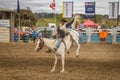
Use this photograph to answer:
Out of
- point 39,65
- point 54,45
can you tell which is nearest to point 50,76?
point 54,45

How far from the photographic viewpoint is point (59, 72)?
1456 cm

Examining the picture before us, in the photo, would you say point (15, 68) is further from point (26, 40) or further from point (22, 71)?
point (26, 40)

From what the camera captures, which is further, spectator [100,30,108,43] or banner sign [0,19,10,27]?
spectator [100,30,108,43]

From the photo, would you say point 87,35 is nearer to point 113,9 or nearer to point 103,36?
point 103,36

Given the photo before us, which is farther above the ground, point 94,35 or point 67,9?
point 67,9

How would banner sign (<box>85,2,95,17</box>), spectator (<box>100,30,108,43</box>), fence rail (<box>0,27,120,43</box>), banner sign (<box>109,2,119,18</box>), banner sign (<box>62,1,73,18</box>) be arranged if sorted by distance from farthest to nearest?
banner sign (<box>85,2,95,17</box>), banner sign (<box>109,2,119,18</box>), banner sign (<box>62,1,73,18</box>), spectator (<box>100,30,108,43</box>), fence rail (<box>0,27,120,43</box>)

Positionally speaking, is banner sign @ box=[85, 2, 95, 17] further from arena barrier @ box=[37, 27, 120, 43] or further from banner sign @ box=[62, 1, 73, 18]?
arena barrier @ box=[37, 27, 120, 43]

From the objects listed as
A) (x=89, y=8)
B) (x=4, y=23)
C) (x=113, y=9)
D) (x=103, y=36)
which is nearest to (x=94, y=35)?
(x=103, y=36)

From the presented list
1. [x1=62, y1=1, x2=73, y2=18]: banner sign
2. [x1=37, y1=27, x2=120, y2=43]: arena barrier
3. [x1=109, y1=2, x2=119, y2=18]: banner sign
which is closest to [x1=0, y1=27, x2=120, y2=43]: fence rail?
→ [x1=37, y1=27, x2=120, y2=43]: arena barrier

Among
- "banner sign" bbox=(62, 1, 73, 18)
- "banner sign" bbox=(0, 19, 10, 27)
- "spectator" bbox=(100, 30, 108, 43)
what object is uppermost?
"banner sign" bbox=(62, 1, 73, 18)

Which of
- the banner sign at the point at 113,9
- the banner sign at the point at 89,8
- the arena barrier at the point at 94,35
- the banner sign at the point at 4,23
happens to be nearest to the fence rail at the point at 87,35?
the arena barrier at the point at 94,35

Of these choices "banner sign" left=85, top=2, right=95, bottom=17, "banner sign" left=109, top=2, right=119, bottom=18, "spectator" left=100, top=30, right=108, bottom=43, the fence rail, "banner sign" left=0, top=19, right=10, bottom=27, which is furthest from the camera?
"banner sign" left=85, top=2, right=95, bottom=17

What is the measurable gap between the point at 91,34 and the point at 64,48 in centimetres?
2135

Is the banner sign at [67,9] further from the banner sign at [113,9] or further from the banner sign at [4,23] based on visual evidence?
the banner sign at [4,23]
